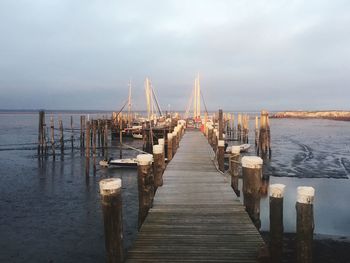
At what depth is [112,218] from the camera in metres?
6.30

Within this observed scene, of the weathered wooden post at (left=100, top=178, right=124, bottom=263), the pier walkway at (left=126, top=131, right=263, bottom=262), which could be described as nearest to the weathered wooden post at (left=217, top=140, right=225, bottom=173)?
the pier walkway at (left=126, top=131, right=263, bottom=262)

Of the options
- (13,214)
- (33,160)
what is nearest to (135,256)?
(13,214)

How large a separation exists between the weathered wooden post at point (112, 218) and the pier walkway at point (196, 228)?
26 centimetres

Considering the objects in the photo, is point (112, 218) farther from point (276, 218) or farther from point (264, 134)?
point (264, 134)

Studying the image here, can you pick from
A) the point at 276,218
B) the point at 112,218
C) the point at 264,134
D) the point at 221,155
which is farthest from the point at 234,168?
the point at 264,134

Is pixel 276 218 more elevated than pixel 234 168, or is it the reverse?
pixel 234 168

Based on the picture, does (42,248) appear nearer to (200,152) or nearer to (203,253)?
(203,253)

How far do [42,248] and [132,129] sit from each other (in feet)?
129

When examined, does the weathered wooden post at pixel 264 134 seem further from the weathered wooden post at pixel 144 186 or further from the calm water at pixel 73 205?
the weathered wooden post at pixel 144 186

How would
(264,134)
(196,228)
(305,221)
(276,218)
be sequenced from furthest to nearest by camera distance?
1. (264,134)
2. (276,218)
3. (196,228)
4. (305,221)

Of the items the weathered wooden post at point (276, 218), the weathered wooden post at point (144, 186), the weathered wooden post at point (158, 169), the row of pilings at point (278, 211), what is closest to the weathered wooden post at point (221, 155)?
the weathered wooden post at point (158, 169)

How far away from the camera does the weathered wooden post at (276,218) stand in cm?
739

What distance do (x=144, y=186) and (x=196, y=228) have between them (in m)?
1.85

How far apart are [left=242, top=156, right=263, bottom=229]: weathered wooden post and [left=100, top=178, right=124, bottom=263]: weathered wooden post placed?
135 inches
